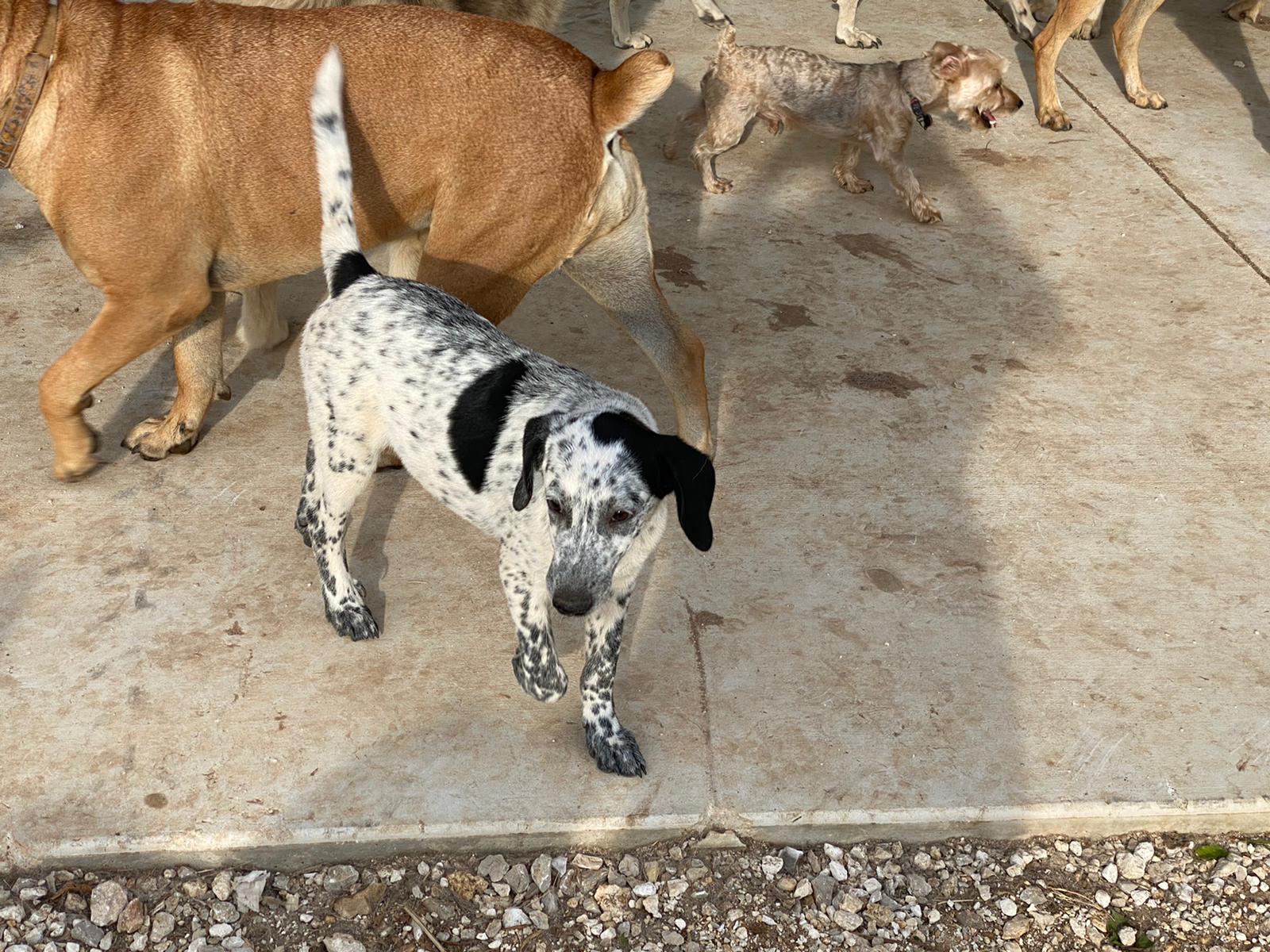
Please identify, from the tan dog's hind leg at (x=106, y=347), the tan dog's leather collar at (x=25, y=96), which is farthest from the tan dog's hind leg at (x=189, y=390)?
the tan dog's leather collar at (x=25, y=96)

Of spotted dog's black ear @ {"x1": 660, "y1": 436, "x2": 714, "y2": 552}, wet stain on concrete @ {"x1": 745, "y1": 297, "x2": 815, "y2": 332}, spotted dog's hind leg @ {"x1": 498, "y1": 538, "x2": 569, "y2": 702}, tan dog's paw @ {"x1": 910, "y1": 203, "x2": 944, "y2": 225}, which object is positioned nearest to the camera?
spotted dog's black ear @ {"x1": 660, "y1": 436, "x2": 714, "y2": 552}

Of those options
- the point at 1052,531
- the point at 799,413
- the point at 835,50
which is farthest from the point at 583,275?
the point at 835,50

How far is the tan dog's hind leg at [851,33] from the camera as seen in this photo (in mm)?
7801

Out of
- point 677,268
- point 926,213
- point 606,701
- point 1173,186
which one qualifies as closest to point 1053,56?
point 1173,186

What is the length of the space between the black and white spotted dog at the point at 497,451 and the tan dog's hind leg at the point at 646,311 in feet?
2.58

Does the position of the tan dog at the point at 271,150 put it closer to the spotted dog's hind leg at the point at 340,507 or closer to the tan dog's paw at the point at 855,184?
the spotted dog's hind leg at the point at 340,507

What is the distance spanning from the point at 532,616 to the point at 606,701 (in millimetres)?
288

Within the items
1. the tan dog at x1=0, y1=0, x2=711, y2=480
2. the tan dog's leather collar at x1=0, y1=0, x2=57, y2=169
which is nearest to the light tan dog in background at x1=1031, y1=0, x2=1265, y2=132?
the tan dog at x1=0, y1=0, x2=711, y2=480

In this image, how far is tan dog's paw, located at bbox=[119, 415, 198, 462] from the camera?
4.15m

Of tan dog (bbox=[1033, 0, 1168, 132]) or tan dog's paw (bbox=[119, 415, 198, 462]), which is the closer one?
tan dog's paw (bbox=[119, 415, 198, 462])

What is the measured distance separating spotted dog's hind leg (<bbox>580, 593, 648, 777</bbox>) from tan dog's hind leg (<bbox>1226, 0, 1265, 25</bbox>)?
25.0ft

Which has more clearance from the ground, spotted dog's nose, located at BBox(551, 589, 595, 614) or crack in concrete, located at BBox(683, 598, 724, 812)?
spotted dog's nose, located at BBox(551, 589, 595, 614)

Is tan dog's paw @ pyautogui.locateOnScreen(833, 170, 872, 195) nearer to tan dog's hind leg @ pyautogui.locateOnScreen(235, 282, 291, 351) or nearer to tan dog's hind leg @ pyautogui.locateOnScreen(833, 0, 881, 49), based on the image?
tan dog's hind leg @ pyautogui.locateOnScreen(833, 0, 881, 49)

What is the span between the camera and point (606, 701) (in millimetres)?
3176
